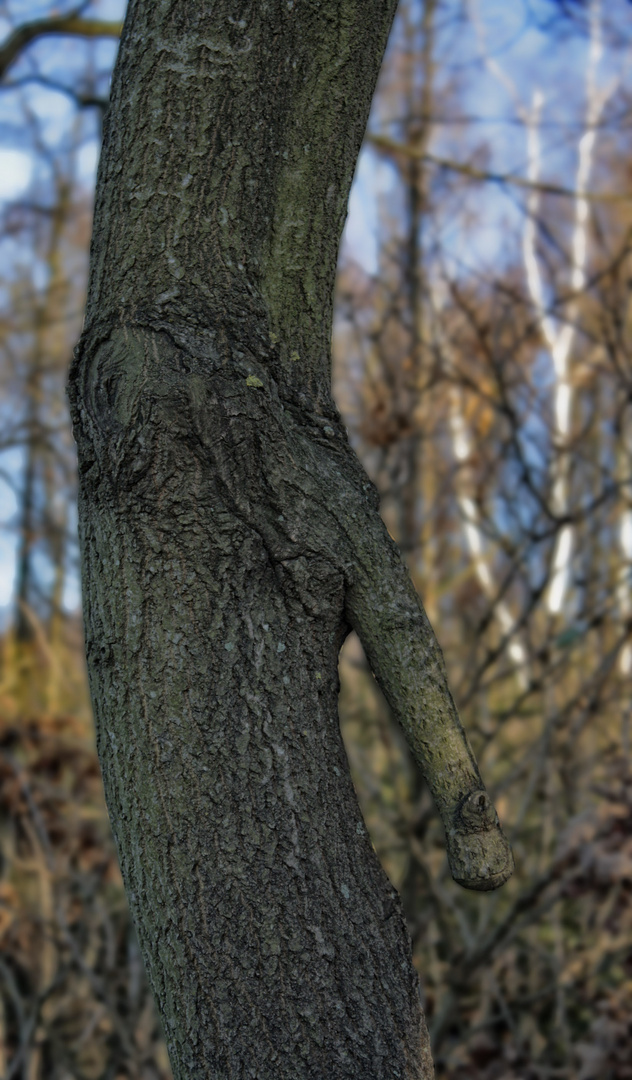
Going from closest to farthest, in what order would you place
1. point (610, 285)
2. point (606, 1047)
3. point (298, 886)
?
1. point (298, 886)
2. point (606, 1047)
3. point (610, 285)

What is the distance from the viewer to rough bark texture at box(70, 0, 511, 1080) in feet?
3.48

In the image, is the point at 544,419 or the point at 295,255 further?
the point at 544,419

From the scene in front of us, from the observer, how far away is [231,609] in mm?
1108

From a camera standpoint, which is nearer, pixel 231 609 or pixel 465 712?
pixel 231 609

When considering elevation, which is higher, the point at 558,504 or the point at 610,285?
the point at 610,285

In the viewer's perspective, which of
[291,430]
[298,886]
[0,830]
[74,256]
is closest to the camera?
[298,886]

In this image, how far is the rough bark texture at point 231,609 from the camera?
3.48ft

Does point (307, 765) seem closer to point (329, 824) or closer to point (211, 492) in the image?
point (329, 824)

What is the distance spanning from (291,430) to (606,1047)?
107 inches

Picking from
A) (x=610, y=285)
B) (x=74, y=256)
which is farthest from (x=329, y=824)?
(x=74, y=256)

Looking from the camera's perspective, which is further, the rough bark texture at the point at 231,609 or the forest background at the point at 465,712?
the forest background at the point at 465,712

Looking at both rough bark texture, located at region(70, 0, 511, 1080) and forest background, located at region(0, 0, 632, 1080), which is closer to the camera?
rough bark texture, located at region(70, 0, 511, 1080)

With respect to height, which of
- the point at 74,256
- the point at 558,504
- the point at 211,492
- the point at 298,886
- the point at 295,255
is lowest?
the point at 298,886

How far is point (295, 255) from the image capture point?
4.14 ft
